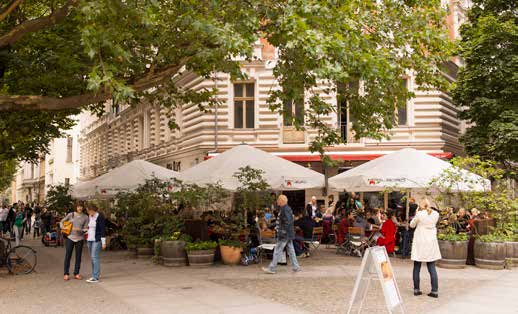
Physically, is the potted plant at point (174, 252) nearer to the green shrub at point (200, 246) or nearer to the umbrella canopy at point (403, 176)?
the green shrub at point (200, 246)

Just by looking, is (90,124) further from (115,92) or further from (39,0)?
(115,92)

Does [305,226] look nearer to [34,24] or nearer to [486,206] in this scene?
[486,206]

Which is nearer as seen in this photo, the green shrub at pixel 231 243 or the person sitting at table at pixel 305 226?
the green shrub at pixel 231 243

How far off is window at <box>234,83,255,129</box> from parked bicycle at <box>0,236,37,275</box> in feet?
45.2

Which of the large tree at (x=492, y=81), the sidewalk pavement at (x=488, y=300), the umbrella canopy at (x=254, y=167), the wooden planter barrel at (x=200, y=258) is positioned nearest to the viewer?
the sidewalk pavement at (x=488, y=300)

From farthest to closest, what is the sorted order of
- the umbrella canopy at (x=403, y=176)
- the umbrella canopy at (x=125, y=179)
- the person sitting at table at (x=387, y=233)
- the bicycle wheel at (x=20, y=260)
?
the umbrella canopy at (x=125, y=179)
the person sitting at table at (x=387, y=233)
the umbrella canopy at (x=403, y=176)
the bicycle wheel at (x=20, y=260)

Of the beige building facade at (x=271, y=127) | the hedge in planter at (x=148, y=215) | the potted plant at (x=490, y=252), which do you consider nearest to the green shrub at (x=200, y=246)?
the hedge in planter at (x=148, y=215)

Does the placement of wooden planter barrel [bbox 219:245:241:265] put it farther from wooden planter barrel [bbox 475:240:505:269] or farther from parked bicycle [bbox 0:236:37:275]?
wooden planter barrel [bbox 475:240:505:269]

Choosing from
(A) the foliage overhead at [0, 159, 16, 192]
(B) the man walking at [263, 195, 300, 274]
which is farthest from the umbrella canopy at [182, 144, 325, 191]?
(A) the foliage overhead at [0, 159, 16, 192]

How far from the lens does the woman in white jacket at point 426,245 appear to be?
32.5 feet

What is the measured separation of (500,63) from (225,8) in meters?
15.6

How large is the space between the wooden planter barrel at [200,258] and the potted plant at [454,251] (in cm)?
566

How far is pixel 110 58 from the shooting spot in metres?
11.2

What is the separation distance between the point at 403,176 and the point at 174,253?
6.32m
